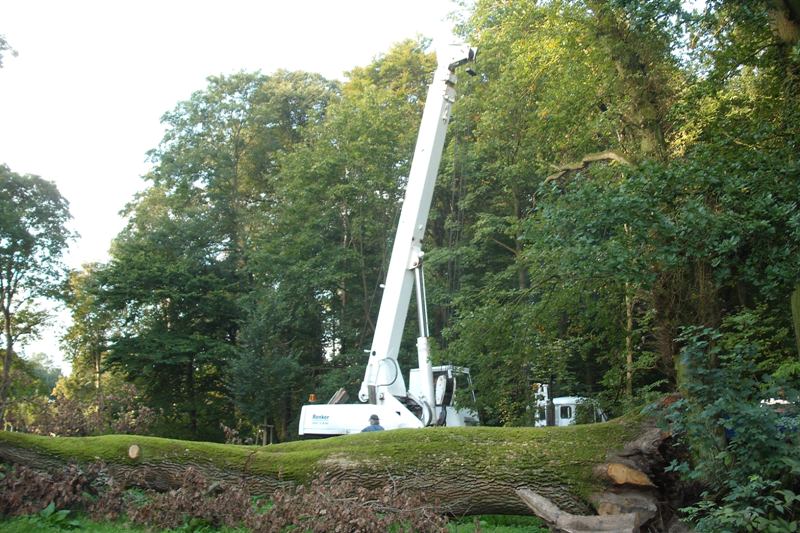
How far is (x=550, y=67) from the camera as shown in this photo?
14125 millimetres

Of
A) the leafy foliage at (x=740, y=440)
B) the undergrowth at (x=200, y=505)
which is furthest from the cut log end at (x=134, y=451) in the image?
the leafy foliage at (x=740, y=440)

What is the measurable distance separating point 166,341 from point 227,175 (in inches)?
305

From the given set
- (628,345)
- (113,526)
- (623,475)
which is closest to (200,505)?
(113,526)

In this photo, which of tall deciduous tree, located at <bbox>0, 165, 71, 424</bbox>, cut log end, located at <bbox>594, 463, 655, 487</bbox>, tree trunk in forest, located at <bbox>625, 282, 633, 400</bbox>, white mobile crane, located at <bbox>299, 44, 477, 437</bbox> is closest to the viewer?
cut log end, located at <bbox>594, 463, 655, 487</bbox>

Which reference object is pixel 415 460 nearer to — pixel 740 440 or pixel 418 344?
pixel 740 440

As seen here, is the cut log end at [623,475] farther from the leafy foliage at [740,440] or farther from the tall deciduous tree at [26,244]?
the tall deciduous tree at [26,244]

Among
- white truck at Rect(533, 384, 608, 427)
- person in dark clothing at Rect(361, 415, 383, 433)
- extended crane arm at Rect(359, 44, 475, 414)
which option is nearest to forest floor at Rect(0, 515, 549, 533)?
person in dark clothing at Rect(361, 415, 383, 433)

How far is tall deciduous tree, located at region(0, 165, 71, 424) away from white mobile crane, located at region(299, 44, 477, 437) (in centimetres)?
1962

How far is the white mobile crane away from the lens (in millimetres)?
11656

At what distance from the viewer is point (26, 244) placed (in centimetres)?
2752

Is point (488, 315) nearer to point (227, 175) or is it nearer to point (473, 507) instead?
point (473, 507)

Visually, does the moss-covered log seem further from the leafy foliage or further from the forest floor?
the leafy foliage

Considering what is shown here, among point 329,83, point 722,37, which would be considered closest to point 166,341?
point 329,83

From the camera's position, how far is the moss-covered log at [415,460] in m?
6.80
